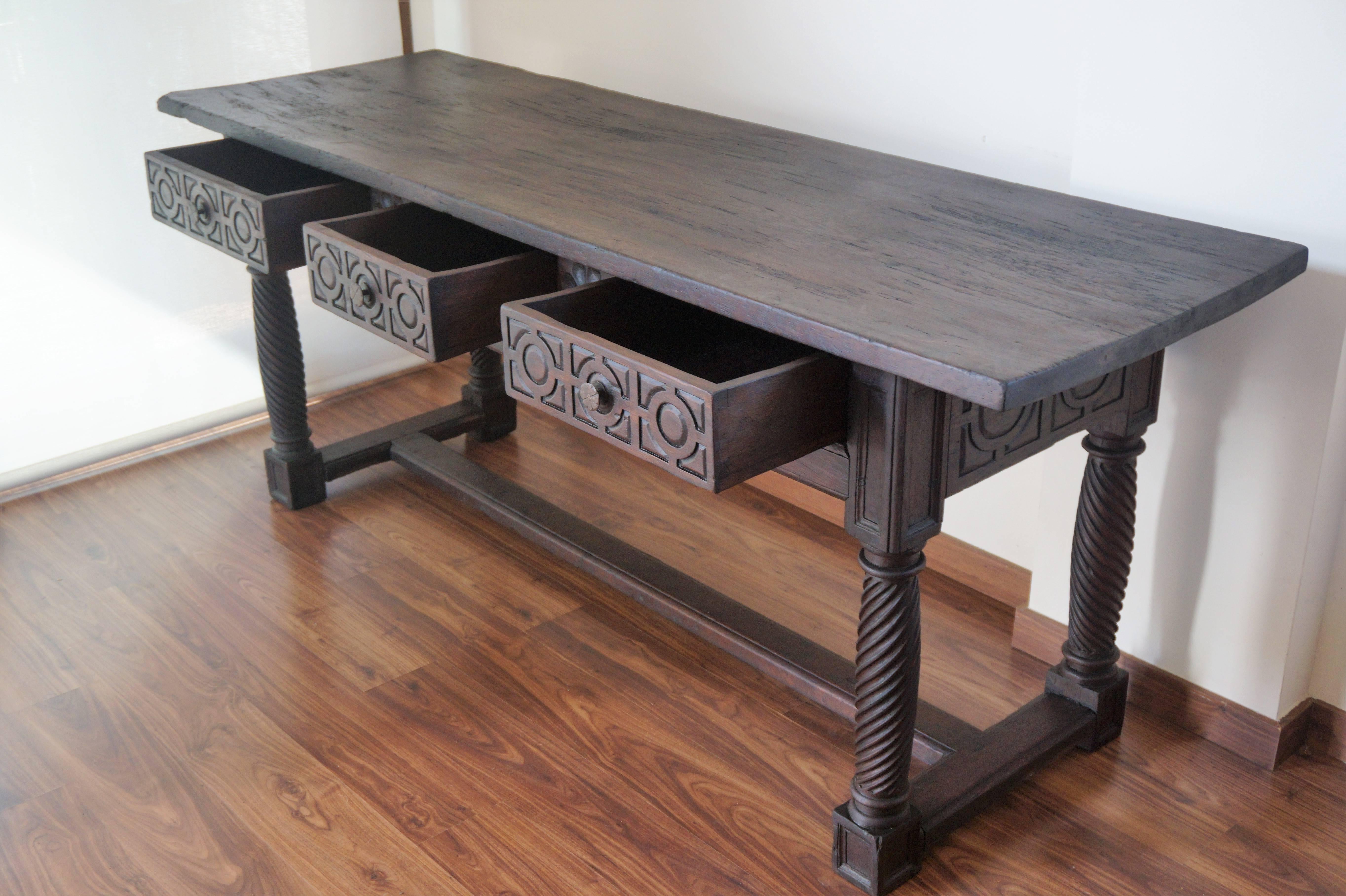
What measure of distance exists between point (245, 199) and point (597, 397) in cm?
93

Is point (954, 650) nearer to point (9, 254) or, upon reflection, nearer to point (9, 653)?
point (9, 653)

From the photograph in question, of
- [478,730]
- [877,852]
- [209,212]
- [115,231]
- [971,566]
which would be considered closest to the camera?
[877,852]

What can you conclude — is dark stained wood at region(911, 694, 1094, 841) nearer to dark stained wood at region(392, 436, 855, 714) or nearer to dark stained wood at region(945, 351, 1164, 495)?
dark stained wood at region(392, 436, 855, 714)

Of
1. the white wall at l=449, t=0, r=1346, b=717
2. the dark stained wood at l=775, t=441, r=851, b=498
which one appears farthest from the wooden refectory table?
the white wall at l=449, t=0, r=1346, b=717

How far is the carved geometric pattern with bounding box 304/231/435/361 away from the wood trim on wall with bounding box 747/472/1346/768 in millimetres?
668

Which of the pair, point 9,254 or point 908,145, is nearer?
point 908,145

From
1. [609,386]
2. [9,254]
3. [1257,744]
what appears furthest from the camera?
[9,254]

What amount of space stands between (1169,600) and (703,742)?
719mm

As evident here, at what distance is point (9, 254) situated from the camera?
2527mm

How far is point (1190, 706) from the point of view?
1.83 metres

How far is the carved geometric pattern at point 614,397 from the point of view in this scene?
1.26 meters

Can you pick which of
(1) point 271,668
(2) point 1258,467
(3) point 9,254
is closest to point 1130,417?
(2) point 1258,467

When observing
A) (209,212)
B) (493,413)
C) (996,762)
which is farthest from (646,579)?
(209,212)

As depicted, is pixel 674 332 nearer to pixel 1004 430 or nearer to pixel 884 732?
pixel 1004 430
